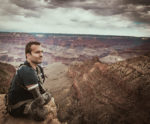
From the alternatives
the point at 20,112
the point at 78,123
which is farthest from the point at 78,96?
the point at 20,112

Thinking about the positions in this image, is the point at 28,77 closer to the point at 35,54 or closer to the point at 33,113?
the point at 35,54

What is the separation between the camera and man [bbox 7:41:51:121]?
143 centimetres

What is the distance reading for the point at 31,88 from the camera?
4.66 ft

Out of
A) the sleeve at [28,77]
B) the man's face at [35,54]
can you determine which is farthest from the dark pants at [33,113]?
the man's face at [35,54]

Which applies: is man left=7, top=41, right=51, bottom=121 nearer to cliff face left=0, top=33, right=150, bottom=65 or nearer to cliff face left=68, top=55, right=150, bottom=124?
cliff face left=68, top=55, right=150, bottom=124

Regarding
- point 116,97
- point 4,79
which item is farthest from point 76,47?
point 116,97

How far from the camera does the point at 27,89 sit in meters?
1.47

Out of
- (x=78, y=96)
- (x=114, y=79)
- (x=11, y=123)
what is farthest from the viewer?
(x=78, y=96)

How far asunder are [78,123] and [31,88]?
293cm

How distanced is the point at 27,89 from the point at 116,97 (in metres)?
3.19

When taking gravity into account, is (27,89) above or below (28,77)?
below

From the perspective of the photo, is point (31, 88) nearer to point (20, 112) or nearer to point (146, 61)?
point (20, 112)

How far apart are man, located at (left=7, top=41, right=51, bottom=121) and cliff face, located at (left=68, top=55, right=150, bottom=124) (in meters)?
2.39

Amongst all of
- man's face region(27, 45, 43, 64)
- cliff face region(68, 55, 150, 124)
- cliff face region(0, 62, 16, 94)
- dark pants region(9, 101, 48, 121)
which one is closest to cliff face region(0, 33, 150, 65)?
cliff face region(0, 62, 16, 94)
